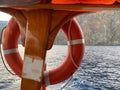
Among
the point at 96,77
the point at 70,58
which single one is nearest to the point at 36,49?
the point at 70,58

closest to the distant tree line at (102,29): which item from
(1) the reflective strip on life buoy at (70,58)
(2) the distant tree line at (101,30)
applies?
(2) the distant tree line at (101,30)

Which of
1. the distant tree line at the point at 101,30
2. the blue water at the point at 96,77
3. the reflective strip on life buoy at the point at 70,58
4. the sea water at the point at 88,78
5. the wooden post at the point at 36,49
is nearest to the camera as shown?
the wooden post at the point at 36,49

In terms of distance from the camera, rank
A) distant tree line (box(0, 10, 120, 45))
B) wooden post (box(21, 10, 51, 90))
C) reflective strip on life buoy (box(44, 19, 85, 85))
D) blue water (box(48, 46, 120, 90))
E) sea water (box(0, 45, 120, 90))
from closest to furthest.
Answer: wooden post (box(21, 10, 51, 90)) < reflective strip on life buoy (box(44, 19, 85, 85)) < sea water (box(0, 45, 120, 90)) < blue water (box(48, 46, 120, 90)) < distant tree line (box(0, 10, 120, 45))

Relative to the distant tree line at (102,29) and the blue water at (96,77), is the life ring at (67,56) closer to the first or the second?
the blue water at (96,77)

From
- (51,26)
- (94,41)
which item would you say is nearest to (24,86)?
(51,26)

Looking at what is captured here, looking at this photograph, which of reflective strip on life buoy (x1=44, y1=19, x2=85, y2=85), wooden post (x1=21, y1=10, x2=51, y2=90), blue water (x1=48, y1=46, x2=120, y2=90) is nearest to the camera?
wooden post (x1=21, y1=10, x2=51, y2=90)

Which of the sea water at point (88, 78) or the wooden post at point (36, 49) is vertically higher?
the wooden post at point (36, 49)

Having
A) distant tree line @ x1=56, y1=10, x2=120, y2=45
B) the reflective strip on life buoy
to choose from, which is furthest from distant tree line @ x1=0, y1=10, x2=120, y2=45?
the reflective strip on life buoy

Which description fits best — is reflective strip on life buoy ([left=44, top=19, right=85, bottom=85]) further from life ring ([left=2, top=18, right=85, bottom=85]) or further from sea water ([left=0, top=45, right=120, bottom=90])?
sea water ([left=0, top=45, right=120, bottom=90])

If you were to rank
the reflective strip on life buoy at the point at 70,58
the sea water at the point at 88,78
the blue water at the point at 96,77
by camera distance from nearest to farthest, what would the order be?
the reflective strip on life buoy at the point at 70,58 < the sea water at the point at 88,78 < the blue water at the point at 96,77

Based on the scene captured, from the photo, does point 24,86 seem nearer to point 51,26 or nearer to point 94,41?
point 51,26

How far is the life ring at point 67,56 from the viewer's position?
2850 mm

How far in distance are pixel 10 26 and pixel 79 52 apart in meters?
0.86

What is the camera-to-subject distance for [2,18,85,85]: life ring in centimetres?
285
